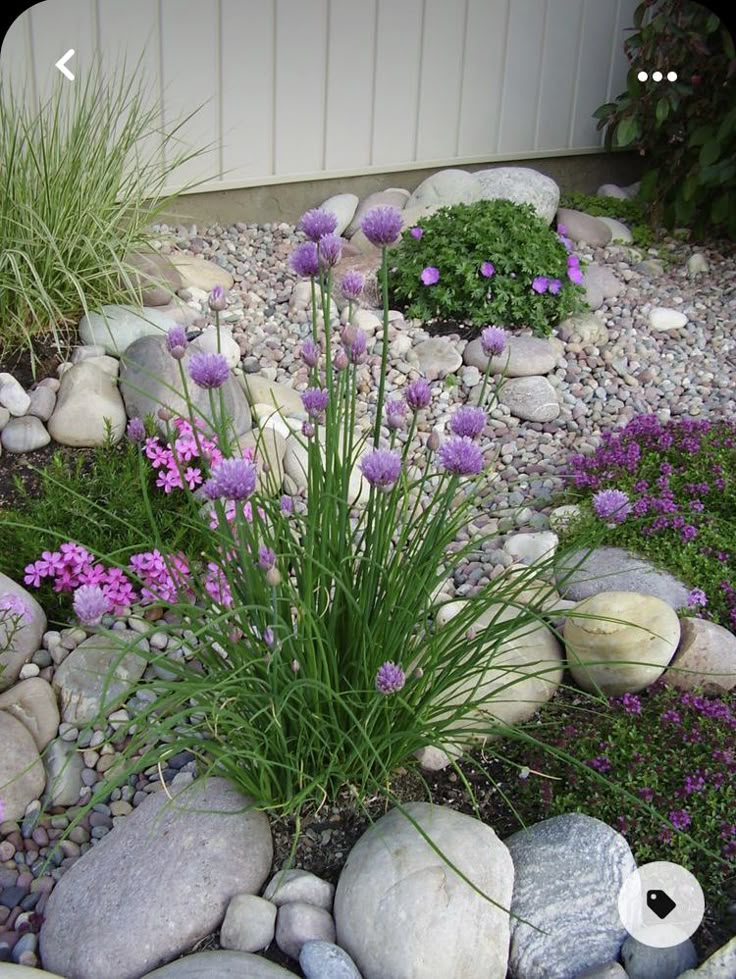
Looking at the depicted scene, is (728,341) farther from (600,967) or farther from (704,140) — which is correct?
(600,967)

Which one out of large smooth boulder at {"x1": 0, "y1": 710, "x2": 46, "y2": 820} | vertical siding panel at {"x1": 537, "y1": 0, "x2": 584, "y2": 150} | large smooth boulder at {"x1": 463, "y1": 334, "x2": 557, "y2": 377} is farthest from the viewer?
vertical siding panel at {"x1": 537, "y1": 0, "x2": 584, "y2": 150}

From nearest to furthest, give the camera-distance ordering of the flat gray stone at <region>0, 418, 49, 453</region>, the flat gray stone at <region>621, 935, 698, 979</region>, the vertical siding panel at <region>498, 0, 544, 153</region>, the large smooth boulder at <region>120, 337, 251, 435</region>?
the flat gray stone at <region>621, 935, 698, 979</region>, the flat gray stone at <region>0, 418, 49, 453</region>, the large smooth boulder at <region>120, 337, 251, 435</region>, the vertical siding panel at <region>498, 0, 544, 153</region>

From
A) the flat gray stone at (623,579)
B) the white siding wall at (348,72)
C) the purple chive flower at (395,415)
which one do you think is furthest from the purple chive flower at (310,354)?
the white siding wall at (348,72)

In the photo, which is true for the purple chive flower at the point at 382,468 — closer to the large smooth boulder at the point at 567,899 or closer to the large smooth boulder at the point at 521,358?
the large smooth boulder at the point at 567,899

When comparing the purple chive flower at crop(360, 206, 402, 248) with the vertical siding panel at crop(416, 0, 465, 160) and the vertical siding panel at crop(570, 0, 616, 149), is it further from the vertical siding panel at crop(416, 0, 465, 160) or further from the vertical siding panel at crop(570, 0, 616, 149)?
the vertical siding panel at crop(570, 0, 616, 149)

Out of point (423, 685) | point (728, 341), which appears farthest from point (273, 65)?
point (423, 685)

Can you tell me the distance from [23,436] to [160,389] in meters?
0.44

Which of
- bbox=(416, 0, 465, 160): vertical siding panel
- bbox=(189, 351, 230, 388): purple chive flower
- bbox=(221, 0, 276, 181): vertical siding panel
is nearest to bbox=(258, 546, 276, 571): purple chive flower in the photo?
bbox=(189, 351, 230, 388): purple chive flower

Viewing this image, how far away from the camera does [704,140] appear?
539cm

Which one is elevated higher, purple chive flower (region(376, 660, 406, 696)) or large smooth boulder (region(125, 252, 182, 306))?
purple chive flower (region(376, 660, 406, 696))

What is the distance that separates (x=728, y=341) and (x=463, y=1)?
7.88 feet

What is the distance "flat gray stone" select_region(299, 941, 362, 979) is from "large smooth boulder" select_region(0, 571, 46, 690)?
104cm

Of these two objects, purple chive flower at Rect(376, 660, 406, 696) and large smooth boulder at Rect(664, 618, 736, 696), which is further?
large smooth boulder at Rect(664, 618, 736, 696)

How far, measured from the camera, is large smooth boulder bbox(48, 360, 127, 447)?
10.9ft
